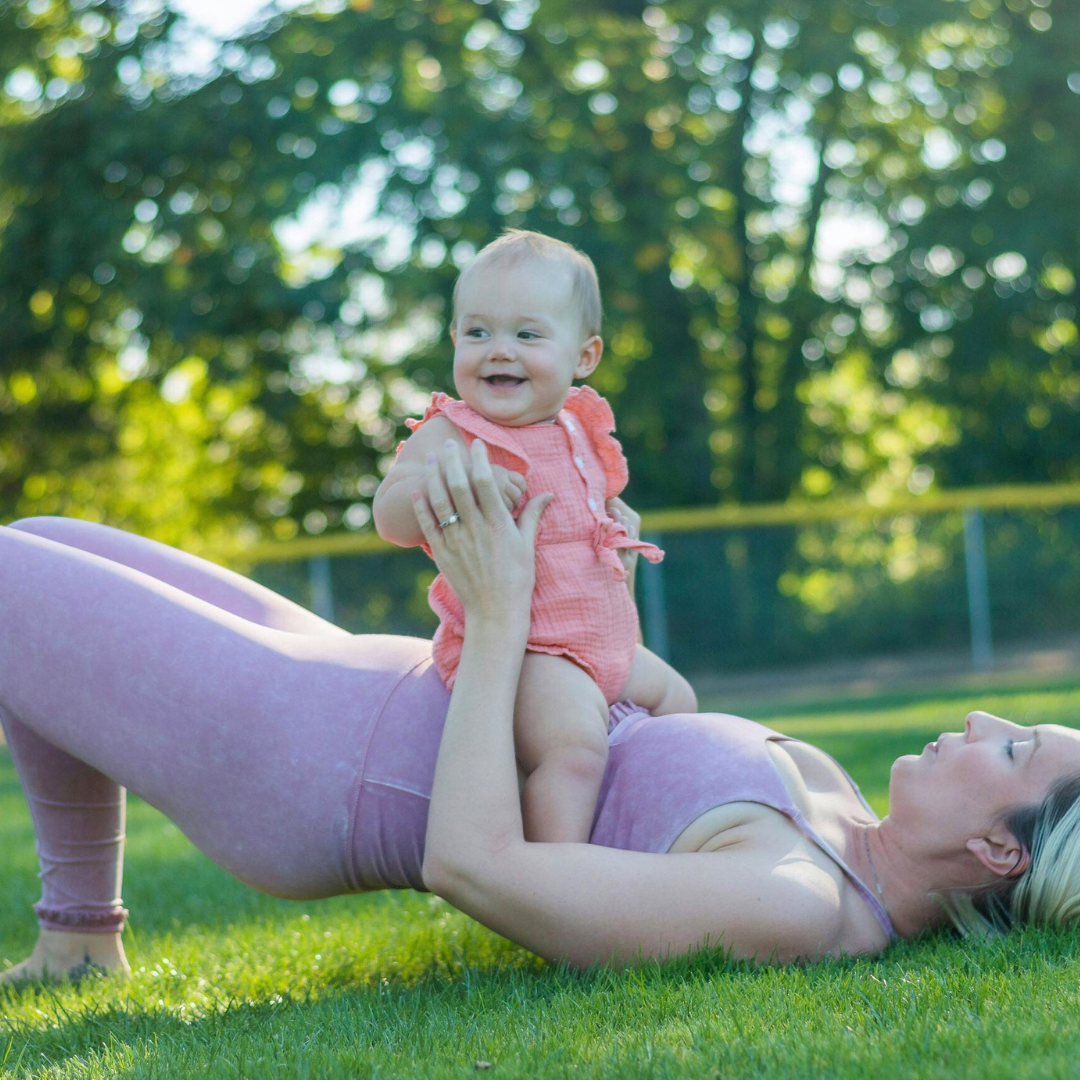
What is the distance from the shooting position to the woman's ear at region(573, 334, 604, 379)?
2.75m

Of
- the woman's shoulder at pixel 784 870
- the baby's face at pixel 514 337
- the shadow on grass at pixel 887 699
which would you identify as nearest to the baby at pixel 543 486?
the baby's face at pixel 514 337

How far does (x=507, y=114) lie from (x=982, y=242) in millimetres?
5542

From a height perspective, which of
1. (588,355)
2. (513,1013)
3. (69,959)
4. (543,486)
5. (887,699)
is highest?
(588,355)

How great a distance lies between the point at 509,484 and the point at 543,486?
13 centimetres

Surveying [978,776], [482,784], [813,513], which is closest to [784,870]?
[978,776]

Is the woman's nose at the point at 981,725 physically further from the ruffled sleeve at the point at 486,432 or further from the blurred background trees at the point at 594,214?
the blurred background trees at the point at 594,214

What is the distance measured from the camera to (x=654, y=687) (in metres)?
2.84

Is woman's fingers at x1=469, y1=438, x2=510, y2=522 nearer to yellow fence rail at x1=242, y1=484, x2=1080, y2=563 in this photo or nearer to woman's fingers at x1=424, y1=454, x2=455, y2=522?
woman's fingers at x1=424, y1=454, x2=455, y2=522

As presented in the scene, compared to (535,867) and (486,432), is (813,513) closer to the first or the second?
(486,432)

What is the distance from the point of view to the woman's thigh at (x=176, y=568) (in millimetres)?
2912

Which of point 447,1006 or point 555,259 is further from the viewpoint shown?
point 555,259

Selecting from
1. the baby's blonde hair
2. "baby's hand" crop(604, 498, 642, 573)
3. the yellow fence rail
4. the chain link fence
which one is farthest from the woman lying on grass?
the chain link fence

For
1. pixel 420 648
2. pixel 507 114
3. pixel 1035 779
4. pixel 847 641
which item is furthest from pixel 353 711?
pixel 507 114

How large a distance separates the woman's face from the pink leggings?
37.2 inches
